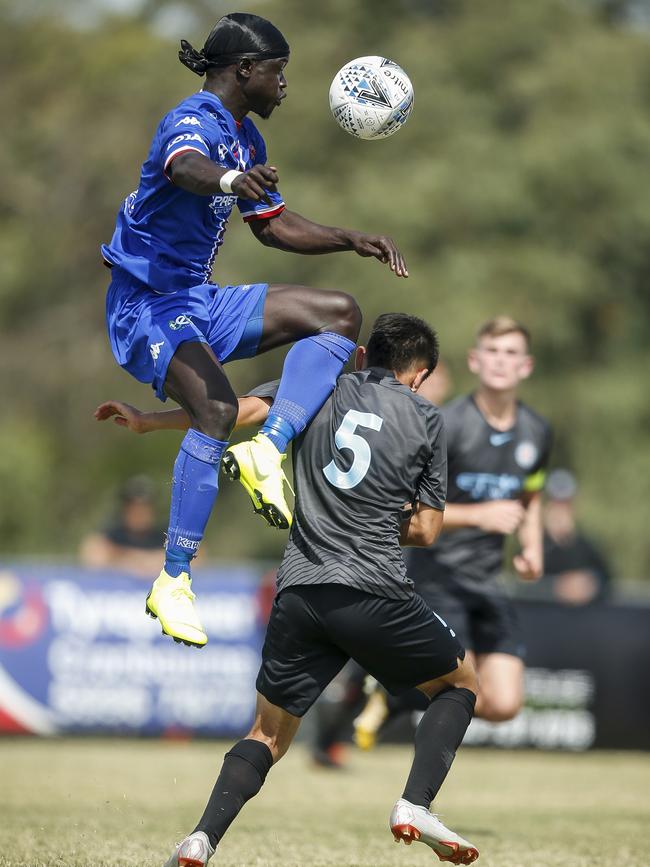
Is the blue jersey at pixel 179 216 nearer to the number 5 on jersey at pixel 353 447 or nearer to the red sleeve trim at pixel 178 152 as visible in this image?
the red sleeve trim at pixel 178 152

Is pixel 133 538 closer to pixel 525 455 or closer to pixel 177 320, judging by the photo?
pixel 525 455

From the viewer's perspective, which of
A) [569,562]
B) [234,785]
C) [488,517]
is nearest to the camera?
[234,785]

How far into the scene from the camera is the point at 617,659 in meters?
12.3

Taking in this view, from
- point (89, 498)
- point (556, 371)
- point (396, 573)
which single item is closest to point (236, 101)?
point (396, 573)

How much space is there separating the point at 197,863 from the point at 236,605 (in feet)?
25.3

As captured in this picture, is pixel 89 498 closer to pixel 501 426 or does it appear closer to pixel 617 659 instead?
pixel 617 659

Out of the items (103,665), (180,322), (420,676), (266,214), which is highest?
(266,214)

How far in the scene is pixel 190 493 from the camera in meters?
5.52

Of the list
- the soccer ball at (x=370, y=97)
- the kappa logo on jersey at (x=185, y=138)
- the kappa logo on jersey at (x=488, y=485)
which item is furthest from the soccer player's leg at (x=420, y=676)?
the kappa logo on jersey at (x=488, y=485)

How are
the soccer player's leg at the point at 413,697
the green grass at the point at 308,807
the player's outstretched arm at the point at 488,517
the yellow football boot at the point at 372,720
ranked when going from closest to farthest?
the green grass at the point at 308,807 < the player's outstretched arm at the point at 488,517 < the soccer player's leg at the point at 413,697 < the yellow football boot at the point at 372,720

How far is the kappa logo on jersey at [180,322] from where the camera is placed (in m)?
5.58

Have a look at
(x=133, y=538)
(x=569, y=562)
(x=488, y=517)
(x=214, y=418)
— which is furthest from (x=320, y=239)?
(x=569, y=562)

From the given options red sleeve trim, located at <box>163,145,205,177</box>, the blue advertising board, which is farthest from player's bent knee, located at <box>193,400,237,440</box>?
the blue advertising board

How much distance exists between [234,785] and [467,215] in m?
19.1
